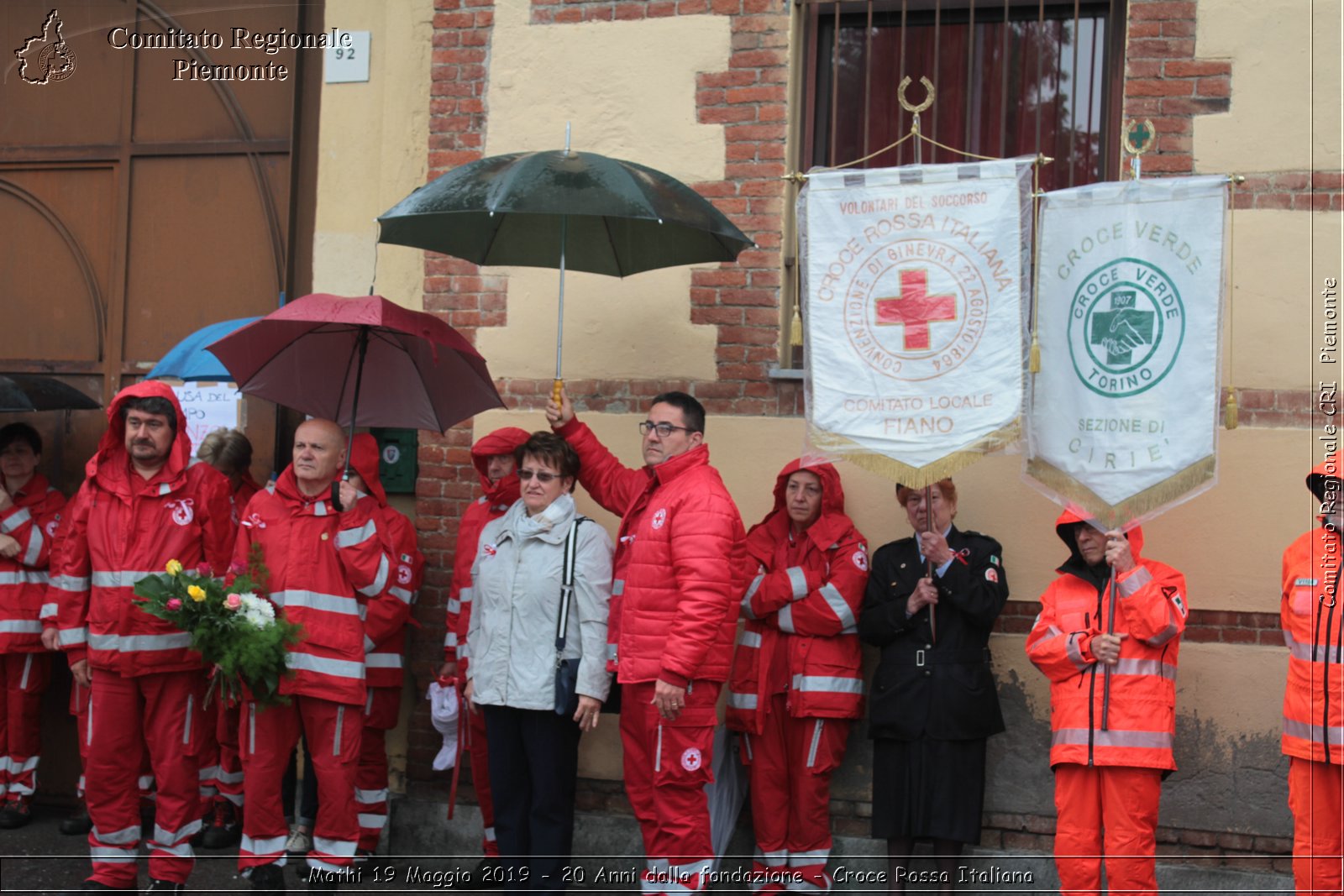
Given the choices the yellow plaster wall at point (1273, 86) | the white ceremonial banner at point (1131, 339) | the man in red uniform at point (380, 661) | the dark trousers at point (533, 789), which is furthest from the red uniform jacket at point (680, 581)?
the yellow plaster wall at point (1273, 86)

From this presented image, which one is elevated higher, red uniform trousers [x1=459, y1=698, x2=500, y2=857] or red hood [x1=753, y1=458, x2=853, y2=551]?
red hood [x1=753, y1=458, x2=853, y2=551]

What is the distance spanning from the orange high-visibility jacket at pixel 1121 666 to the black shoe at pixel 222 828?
426 centimetres

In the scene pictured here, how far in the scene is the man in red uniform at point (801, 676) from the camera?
623 cm

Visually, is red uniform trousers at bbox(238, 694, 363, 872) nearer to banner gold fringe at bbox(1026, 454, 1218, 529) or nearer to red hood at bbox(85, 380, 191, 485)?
red hood at bbox(85, 380, 191, 485)

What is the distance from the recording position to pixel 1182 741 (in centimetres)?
616

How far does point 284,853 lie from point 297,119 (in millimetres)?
4236

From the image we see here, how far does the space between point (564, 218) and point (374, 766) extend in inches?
115

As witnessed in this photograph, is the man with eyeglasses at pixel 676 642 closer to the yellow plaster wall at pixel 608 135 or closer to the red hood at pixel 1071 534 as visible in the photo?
the yellow plaster wall at pixel 608 135

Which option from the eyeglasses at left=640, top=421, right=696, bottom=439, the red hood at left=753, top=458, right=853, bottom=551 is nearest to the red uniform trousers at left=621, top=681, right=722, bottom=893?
the red hood at left=753, top=458, right=853, bottom=551

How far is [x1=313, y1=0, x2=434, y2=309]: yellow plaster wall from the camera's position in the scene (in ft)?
24.4

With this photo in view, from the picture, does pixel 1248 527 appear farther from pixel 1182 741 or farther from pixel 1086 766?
pixel 1086 766

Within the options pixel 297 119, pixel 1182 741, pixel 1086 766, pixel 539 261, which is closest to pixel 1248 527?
pixel 1182 741

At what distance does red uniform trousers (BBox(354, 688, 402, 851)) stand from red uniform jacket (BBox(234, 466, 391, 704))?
717 millimetres

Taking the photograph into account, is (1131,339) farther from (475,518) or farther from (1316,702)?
(475,518)
